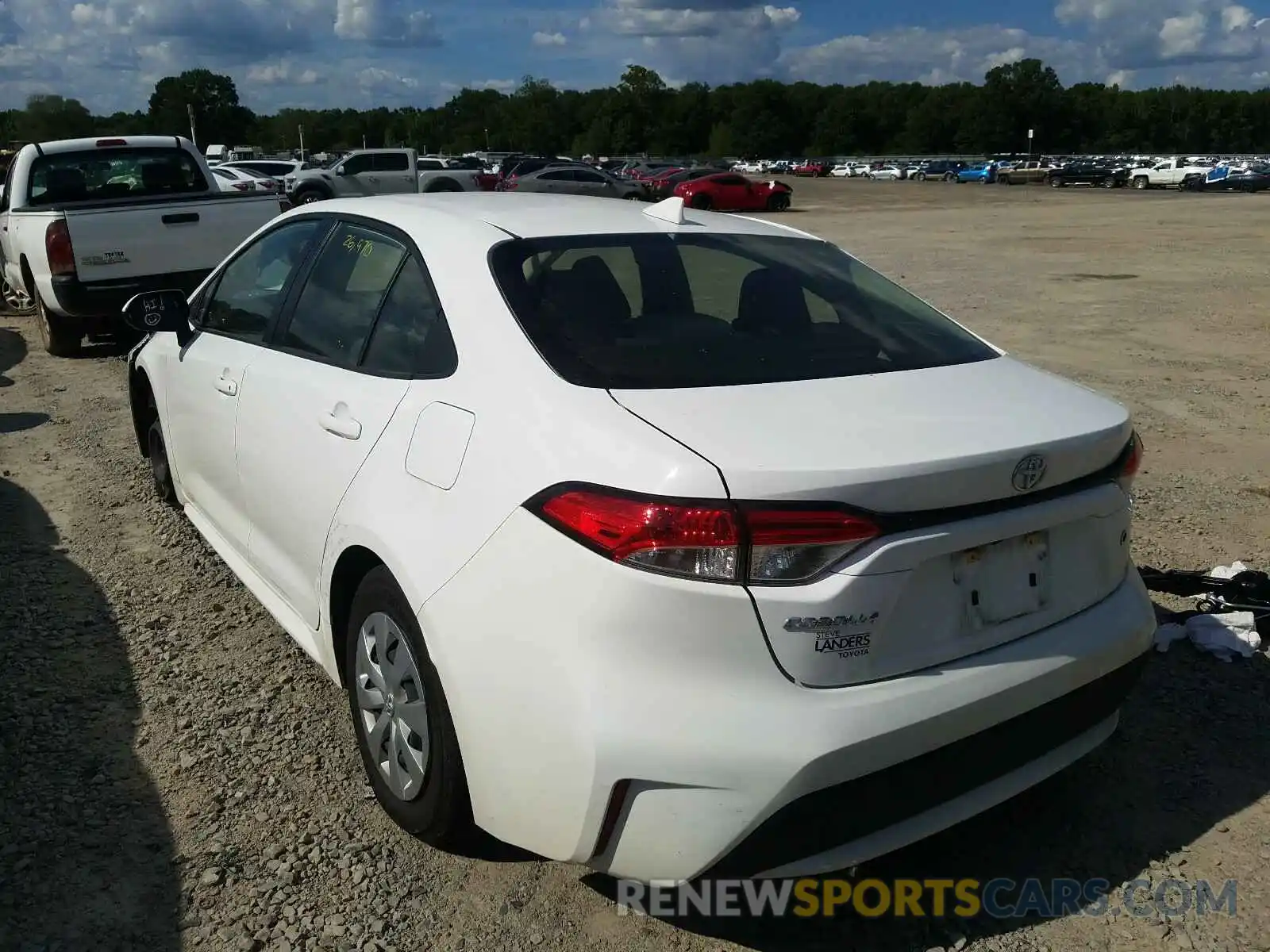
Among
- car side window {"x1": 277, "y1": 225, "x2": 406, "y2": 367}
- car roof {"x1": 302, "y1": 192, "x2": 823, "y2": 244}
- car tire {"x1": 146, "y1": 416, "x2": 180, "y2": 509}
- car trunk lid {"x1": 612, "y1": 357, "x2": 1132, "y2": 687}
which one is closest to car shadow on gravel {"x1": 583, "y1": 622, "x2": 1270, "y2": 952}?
car trunk lid {"x1": 612, "y1": 357, "x2": 1132, "y2": 687}

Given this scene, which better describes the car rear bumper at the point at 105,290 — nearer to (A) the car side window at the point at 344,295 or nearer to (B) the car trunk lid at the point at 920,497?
(A) the car side window at the point at 344,295

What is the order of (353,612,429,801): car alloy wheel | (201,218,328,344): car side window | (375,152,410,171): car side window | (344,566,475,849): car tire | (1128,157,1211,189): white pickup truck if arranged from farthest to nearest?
(1128,157,1211,189): white pickup truck → (375,152,410,171): car side window → (201,218,328,344): car side window → (353,612,429,801): car alloy wheel → (344,566,475,849): car tire

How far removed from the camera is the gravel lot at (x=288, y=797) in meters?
2.60

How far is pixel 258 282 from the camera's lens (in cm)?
404

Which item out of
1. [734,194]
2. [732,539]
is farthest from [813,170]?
[732,539]

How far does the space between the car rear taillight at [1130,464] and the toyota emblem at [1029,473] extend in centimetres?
38

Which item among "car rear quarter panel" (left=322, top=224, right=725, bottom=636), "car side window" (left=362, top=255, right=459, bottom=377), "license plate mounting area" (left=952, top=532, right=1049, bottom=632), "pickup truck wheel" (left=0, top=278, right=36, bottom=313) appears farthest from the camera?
"pickup truck wheel" (left=0, top=278, right=36, bottom=313)

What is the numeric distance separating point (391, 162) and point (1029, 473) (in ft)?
102

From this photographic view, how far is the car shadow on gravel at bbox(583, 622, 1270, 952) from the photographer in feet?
8.59

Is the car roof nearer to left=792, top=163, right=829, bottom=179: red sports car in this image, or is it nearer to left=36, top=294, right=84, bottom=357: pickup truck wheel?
left=36, top=294, right=84, bottom=357: pickup truck wheel

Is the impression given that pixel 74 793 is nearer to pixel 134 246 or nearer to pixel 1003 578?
pixel 1003 578

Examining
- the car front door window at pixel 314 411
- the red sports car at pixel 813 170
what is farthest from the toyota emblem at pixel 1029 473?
the red sports car at pixel 813 170

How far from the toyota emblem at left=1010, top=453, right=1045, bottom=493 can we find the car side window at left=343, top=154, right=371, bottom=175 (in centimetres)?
3085

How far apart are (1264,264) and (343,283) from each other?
59.3 feet
